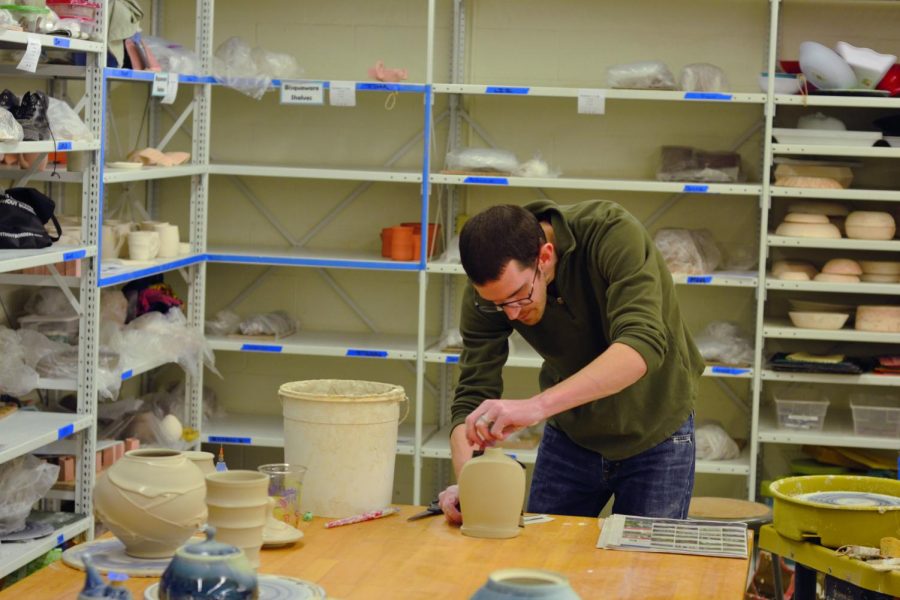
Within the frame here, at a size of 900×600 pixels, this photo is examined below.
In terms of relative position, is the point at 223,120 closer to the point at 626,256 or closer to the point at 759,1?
the point at 759,1

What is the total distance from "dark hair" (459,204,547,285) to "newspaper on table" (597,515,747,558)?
64 cm

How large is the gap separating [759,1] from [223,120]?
8.23ft

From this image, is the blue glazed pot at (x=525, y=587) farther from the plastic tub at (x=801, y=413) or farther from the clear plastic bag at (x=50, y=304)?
the plastic tub at (x=801, y=413)

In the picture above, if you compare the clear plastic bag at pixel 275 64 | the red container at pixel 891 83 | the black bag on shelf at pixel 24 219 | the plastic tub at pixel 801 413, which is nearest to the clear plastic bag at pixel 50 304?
the black bag on shelf at pixel 24 219

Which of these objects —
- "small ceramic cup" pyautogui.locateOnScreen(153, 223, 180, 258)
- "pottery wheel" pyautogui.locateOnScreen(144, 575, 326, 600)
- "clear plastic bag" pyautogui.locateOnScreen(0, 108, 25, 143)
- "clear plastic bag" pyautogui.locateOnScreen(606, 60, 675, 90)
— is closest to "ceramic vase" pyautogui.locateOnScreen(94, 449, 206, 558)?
"pottery wheel" pyautogui.locateOnScreen(144, 575, 326, 600)

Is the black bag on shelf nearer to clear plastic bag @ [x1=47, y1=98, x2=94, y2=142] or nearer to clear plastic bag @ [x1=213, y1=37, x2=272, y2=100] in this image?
clear plastic bag @ [x1=47, y1=98, x2=94, y2=142]

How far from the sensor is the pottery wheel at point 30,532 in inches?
152

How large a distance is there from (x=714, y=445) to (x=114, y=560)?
340cm

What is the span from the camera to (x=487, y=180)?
514 cm

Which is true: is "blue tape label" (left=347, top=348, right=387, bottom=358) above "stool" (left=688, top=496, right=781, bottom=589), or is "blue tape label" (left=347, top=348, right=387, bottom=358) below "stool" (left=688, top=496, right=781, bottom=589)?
above

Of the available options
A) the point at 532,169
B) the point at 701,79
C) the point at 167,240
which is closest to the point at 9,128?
the point at 167,240

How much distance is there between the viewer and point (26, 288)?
469cm

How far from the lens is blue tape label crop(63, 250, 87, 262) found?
3.95 m

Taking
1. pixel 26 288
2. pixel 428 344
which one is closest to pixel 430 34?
pixel 428 344
